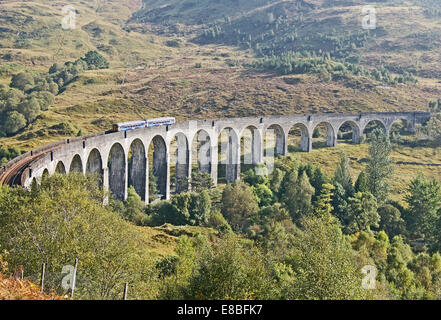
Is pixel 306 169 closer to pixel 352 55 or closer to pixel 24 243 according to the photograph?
pixel 24 243

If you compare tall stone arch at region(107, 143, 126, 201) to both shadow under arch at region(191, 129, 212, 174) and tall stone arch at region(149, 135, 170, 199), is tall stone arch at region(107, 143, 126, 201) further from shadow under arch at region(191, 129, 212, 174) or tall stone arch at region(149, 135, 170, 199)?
shadow under arch at region(191, 129, 212, 174)

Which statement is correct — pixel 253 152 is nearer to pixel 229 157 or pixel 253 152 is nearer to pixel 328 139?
pixel 229 157

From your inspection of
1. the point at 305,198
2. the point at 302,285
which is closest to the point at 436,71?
the point at 305,198

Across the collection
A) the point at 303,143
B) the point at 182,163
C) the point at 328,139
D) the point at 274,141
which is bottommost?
the point at 182,163

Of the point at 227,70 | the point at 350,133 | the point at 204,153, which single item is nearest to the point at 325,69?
the point at 227,70

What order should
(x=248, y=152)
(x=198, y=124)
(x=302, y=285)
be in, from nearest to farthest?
(x=302, y=285) < (x=198, y=124) < (x=248, y=152)

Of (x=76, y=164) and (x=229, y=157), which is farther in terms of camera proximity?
(x=229, y=157)

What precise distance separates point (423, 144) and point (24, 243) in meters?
84.6

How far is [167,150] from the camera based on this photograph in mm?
58844

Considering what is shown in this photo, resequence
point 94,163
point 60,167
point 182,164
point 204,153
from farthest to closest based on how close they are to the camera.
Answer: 1. point 204,153
2. point 182,164
3. point 94,163
4. point 60,167

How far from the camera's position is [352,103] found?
354 ft

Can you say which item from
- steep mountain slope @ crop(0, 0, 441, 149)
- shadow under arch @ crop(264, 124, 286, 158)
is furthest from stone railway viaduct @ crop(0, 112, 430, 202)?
steep mountain slope @ crop(0, 0, 441, 149)

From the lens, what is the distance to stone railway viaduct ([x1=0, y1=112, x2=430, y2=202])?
137ft

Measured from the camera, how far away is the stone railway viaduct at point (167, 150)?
4188 cm
